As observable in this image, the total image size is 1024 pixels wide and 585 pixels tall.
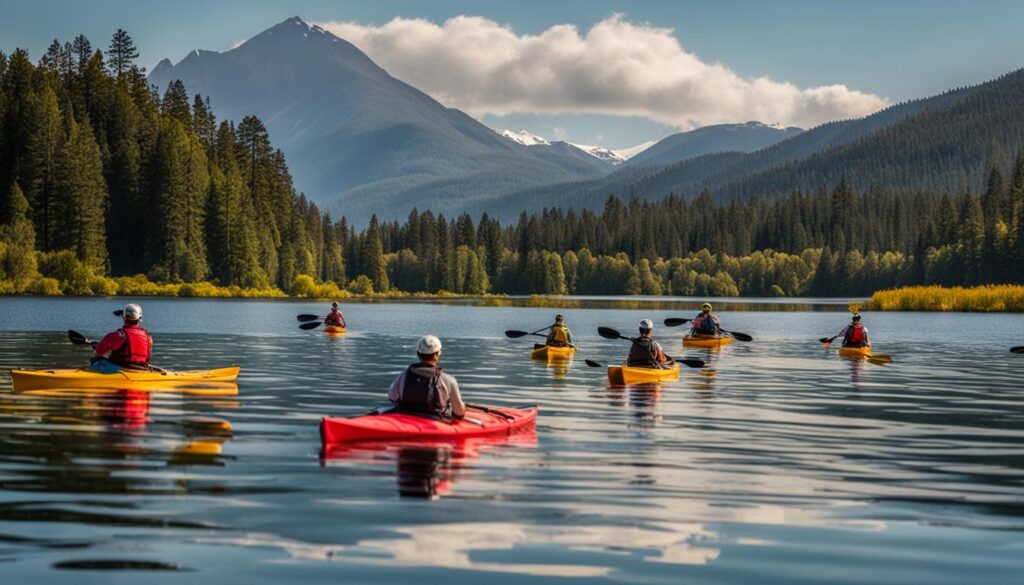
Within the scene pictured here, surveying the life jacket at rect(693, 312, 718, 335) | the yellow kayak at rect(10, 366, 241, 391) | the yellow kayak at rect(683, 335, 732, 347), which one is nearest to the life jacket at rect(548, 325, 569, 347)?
the yellow kayak at rect(683, 335, 732, 347)

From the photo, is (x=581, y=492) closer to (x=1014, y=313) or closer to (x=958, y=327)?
(x=958, y=327)

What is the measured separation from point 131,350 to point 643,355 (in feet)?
47.6

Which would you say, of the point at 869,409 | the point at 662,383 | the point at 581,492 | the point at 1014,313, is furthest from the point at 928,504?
the point at 1014,313

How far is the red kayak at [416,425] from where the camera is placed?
20.7 meters

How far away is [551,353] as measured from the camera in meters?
48.1

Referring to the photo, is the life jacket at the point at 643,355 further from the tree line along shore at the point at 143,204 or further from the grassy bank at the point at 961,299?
the tree line along shore at the point at 143,204

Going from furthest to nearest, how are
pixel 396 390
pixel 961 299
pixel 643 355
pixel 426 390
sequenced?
pixel 961 299 < pixel 643 355 < pixel 396 390 < pixel 426 390

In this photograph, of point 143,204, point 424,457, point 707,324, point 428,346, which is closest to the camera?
point 424,457

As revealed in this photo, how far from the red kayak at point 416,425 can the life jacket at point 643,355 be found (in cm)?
1324

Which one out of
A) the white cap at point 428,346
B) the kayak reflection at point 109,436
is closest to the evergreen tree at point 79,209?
the kayak reflection at point 109,436

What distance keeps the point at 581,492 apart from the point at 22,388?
61.3ft

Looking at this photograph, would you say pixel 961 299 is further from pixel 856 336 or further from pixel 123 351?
pixel 123 351

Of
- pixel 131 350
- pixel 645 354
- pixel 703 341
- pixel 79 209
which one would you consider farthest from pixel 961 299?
pixel 79 209

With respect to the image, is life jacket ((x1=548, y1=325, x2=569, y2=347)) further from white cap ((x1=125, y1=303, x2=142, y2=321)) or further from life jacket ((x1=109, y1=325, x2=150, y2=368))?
white cap ((x1=125, y1=303, x2=142, y2=321))
